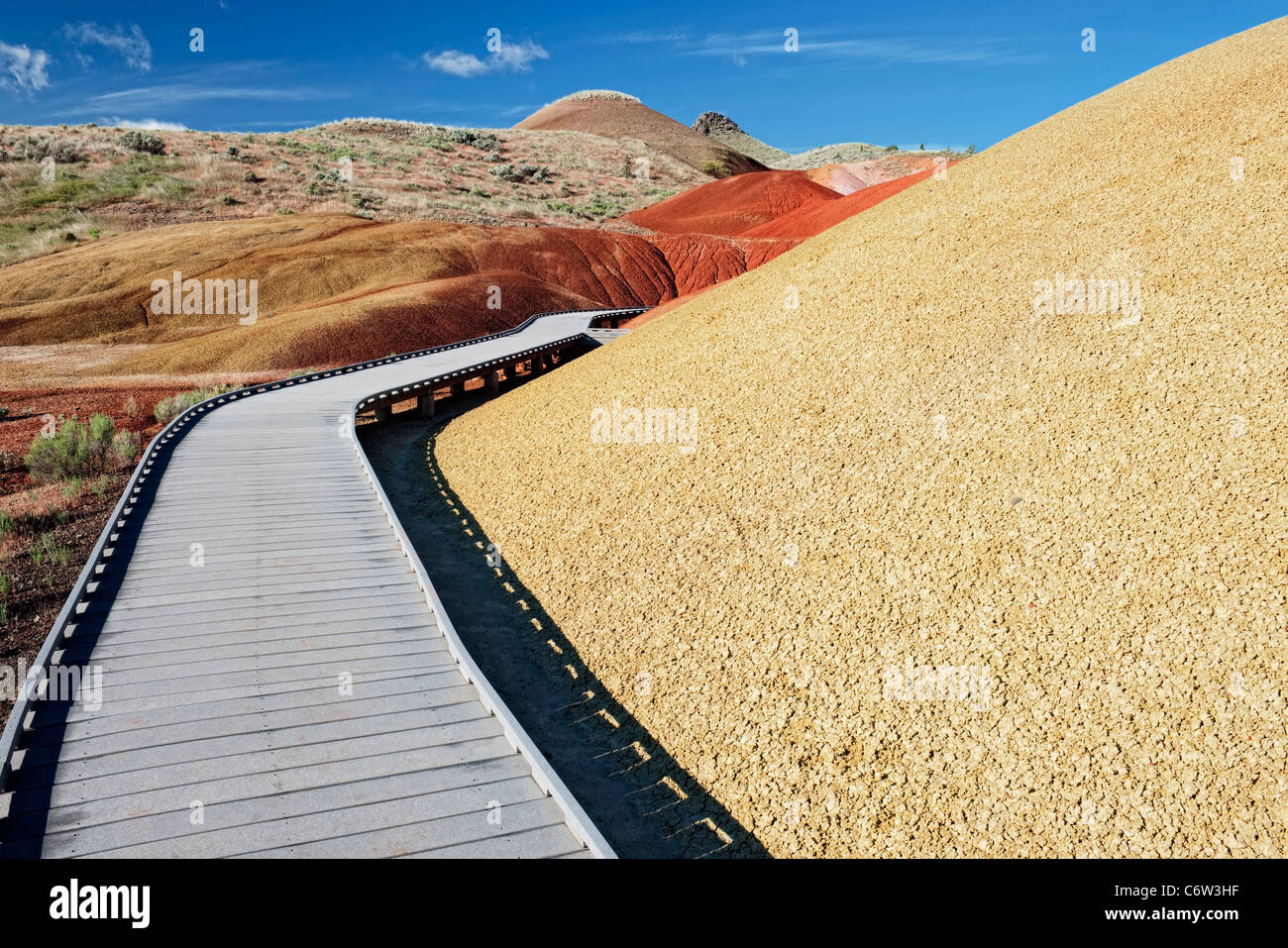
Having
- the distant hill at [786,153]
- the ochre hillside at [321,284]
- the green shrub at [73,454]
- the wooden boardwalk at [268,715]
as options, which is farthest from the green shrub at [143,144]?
the distant hill at [786,153]

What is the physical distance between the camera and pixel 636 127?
118125 millimetres

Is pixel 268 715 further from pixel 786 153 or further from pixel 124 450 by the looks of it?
pixel 786 153

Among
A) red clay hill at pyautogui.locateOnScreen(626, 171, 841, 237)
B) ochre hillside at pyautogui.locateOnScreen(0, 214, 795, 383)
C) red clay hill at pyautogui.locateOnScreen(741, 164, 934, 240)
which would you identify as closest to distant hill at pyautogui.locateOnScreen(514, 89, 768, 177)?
red clay hill at pyautogui.locateOnScreen(626, 171, 841, 237)

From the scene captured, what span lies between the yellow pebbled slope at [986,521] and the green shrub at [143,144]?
5745 cm

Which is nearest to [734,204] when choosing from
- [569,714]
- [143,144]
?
[143,144]

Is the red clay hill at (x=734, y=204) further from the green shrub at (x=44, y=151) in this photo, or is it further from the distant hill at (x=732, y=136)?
the distant hill at (x=732, y=136)

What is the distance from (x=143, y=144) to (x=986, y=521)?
68003 mm

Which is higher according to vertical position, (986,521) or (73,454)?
(73,454)

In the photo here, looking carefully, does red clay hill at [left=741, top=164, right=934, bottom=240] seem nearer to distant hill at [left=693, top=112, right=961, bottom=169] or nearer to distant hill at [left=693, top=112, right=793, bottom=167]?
distant hill at [left=693, top=112, right=961, bottom=169]

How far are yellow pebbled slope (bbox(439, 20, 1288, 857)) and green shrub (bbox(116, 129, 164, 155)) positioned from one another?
5745 centimetres

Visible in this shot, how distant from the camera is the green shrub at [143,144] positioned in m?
56.7

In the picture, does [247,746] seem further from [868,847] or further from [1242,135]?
[1242,135]
